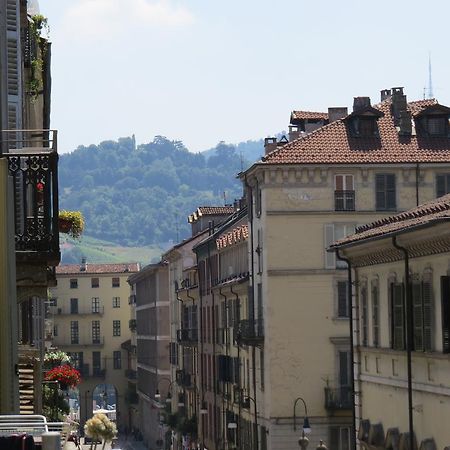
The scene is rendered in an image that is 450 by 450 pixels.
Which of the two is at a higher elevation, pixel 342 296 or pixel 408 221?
pixel 408 221

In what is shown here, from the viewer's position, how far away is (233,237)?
272 ft

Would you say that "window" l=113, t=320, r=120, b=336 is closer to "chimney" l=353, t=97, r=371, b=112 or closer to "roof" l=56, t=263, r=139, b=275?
"roof" l=56, t=263, r=139, b=275

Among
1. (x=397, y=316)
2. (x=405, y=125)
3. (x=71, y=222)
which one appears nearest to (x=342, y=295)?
(x=405, y=125)

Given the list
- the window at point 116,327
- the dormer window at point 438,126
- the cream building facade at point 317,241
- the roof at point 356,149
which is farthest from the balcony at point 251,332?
the window at point 116,327

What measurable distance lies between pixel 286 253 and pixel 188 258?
146ft

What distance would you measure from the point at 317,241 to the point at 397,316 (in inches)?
1145

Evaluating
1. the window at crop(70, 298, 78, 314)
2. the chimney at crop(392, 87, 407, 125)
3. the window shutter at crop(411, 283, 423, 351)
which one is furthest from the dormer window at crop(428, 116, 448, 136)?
the window at crop(70, 298, 78, 314)

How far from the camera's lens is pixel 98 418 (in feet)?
240

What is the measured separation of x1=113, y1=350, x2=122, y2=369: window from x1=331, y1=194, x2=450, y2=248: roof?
446 ft

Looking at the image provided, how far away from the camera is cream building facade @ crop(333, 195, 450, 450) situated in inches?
1396

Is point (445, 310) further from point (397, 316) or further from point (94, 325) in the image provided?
point (94, 325)

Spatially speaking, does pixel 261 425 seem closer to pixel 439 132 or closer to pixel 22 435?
pixel 439 132

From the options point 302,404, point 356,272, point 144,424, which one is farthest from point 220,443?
point 144,424

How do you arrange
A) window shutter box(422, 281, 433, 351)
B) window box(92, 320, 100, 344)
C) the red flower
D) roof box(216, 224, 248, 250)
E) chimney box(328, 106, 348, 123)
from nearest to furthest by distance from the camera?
window shutter box(422, 281, 433, 351) < the red flower < chimney box(328, 106, 348, 123) < roof box(216, 224, 248, 250) < window box(92, 320, 100, 344)
